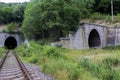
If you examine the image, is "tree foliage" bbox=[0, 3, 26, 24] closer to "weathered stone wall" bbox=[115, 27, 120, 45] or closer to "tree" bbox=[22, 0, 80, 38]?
"tree" bbox=[22, 0, 80, 38]

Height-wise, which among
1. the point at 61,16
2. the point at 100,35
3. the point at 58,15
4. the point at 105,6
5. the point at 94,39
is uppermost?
the point at 105,6

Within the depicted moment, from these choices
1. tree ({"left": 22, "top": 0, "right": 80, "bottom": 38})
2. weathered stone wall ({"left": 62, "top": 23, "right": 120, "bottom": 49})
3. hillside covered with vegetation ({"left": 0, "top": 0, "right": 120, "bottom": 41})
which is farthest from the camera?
weathered stone wall ({"left": 62, "top": 23, "right": 120, "bottom": 49})

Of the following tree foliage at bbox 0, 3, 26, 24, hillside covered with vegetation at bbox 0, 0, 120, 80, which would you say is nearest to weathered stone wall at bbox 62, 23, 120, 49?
hillside covered with vegetation at bbox 0, 0, 120, 80

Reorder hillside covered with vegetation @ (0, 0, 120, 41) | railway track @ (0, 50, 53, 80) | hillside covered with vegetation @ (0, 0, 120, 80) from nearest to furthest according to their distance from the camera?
1. railway track @ (0, 50, 53, 80)
2. hillside covered with vegetation @ (0, 0, 120, 80)
3. hillside covered with vegetation @ (0, 0, 120, 41)

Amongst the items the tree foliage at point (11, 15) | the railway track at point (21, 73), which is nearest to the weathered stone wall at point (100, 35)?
the railway track at point (21, 73)

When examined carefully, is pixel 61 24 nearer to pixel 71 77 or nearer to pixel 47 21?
→ pixel 47 21

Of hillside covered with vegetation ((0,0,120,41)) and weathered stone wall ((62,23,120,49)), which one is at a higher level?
hillside covered with vegetation ((0,0,120,41))

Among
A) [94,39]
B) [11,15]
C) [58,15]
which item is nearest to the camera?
[58,15]

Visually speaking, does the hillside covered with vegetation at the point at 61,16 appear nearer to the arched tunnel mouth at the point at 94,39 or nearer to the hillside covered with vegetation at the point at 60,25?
the hillside covered with vegetation at the point at 60,25

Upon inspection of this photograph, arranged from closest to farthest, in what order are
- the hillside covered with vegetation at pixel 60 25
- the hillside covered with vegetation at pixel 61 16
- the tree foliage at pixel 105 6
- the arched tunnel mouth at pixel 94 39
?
the hillside covered with vegetation at pixel 60 25
the hillside covered with vegetation at pixel 61 16
the arched tunnel mouth at pixel 94 39
the tree foliage at pixel 105 6

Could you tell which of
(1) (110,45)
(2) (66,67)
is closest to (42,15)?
(1) (110,45)

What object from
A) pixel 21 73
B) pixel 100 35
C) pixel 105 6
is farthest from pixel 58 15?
pixel 21 73

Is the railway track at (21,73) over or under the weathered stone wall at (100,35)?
over

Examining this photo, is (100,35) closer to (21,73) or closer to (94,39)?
(94,39)
